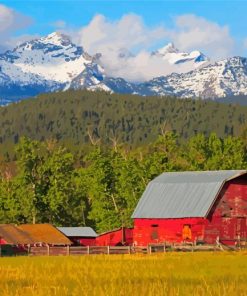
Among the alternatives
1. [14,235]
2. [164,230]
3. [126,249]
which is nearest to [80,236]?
[14,235]

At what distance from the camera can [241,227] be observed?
80.4 m

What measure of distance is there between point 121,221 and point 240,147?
2091cm

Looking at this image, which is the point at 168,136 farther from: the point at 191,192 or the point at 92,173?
the point at 191,192

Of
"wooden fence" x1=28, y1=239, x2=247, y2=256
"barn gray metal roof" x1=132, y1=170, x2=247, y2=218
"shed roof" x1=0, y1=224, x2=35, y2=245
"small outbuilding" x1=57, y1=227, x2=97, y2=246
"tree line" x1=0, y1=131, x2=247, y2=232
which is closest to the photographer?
"wooden fence" x1=28, y1=239, x2=247, y2=256

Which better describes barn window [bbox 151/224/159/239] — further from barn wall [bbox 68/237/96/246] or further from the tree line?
the tree line

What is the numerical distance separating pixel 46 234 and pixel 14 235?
13.6ft

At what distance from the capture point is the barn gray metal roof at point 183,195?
7869 centimetres

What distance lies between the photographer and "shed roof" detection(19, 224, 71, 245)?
89.8m

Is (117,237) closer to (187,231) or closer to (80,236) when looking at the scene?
(80,236)

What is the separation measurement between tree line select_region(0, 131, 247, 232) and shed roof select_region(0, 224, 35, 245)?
44.9 feet

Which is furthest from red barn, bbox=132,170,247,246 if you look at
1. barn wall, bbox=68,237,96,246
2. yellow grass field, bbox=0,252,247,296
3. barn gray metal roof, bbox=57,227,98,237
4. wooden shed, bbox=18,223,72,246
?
yellow grass field, bbox=0,252,247,296

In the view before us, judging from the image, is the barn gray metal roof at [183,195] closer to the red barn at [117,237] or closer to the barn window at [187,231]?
the barn window at [187,231]

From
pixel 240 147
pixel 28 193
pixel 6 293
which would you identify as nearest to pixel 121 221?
pixel 28 193

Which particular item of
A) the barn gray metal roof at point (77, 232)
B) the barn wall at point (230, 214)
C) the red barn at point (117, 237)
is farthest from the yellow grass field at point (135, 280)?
the barn gray metal roof at point (77, 232)
